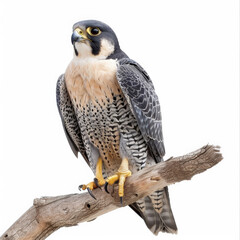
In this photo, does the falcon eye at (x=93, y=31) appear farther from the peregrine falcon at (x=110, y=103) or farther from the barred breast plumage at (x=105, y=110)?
the barred breast plumage at (x=105, y=110)

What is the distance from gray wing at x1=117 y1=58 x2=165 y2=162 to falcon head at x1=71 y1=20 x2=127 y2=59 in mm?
161

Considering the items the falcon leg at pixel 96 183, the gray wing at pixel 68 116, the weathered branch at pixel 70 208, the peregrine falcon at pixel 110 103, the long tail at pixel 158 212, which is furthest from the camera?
the long tail at pixel 158 212

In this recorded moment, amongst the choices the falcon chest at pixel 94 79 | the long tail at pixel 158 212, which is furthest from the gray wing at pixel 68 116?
the long tail at pixel 158 212

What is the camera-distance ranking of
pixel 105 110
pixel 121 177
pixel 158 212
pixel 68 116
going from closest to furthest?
1. pixel 121 177
2. pixel 105 110
3. pixel 68 116
4. pixel 158 212

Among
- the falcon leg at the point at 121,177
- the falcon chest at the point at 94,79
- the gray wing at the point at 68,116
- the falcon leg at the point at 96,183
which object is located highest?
the falcon chest at the point at 94,79

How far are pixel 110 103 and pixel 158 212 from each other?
123 centimetres

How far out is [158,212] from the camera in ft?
14.2

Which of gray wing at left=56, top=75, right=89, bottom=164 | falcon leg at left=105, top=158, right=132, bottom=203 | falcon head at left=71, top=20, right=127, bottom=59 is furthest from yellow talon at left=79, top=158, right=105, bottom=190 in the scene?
falcon head at left=71, top=20, right=127, bottom=59

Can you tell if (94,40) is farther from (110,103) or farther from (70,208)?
(70,208)

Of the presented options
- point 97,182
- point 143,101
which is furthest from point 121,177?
point 143,101

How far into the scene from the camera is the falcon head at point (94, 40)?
12.4ft

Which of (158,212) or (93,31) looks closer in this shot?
(93,31)

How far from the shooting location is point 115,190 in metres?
3.81

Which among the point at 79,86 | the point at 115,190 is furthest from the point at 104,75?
the point at 115,190
